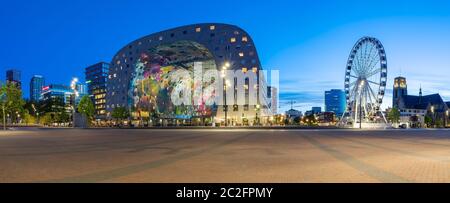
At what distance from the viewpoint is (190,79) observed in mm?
148125

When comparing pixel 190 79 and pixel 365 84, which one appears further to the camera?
pixel 190 79

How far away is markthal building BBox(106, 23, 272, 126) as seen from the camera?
125 metres

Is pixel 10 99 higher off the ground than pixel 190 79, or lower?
lower

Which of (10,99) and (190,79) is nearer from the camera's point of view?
(10,99)

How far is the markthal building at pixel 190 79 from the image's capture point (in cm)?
12494

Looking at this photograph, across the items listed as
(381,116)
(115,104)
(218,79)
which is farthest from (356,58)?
(115,104)

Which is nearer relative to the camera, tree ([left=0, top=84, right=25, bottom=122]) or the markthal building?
tree ([left=0, top=84, right=25, bottom=122])

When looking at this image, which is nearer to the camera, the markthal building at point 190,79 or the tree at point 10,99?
the tree at point 10,99

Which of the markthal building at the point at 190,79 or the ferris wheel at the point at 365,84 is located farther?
the markthal building at the point at 190,79

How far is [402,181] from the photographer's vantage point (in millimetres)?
9805
